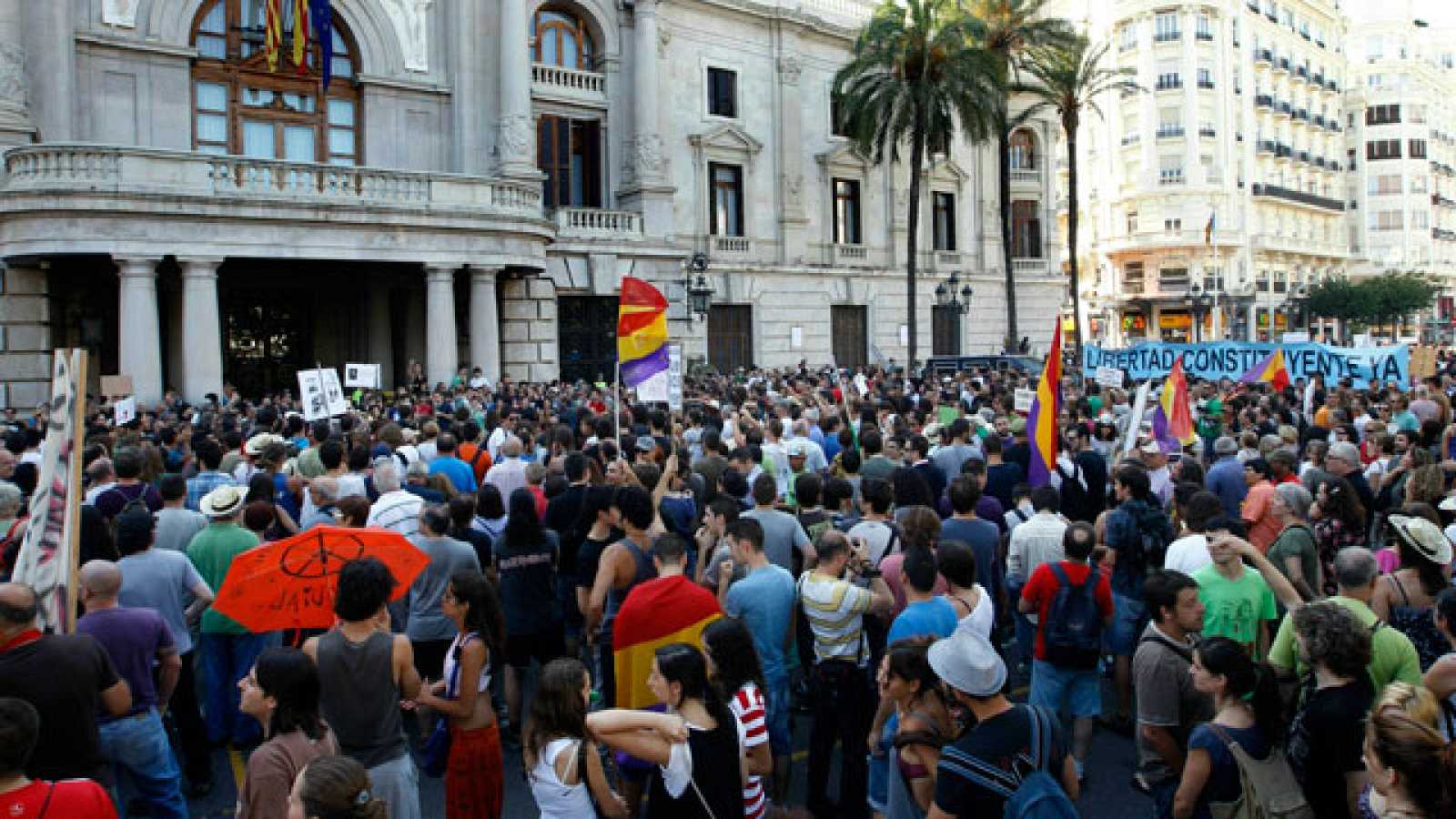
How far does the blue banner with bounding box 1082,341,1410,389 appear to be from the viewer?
1820 centimetres

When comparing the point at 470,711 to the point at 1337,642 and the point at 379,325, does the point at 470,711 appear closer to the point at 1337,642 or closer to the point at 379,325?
the point at 1337,642

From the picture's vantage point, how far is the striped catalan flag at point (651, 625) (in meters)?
5.25

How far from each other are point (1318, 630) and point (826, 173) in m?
33.4

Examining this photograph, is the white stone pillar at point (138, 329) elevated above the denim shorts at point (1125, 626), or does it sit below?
above

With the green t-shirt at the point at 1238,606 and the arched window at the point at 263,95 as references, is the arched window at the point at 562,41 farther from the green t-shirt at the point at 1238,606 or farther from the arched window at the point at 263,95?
the green t-shirt at the point at 1238,606

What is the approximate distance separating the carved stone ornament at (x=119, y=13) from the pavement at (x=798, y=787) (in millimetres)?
21336

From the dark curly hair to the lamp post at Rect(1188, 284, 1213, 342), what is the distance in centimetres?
6395

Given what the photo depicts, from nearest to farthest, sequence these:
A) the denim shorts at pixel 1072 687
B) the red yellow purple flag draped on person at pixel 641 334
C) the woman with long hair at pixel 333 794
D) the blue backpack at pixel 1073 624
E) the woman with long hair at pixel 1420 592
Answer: the woman with long hair at pixel 333 794
the woman with long hair at pixel 1420 592
the blue backpack at pixel 1073 624
the denim shorts at pixel 1072 687
the red yellow purple flag draped on person at pixel 641 334

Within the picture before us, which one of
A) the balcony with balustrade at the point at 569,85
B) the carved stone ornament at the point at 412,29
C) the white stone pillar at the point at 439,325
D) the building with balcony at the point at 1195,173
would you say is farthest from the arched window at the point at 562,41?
the building with balcony at the point at 1195,173

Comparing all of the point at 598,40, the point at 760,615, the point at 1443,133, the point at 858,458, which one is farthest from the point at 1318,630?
the point at 1443,133

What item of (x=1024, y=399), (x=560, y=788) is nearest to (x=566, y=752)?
(x=560, y=788)

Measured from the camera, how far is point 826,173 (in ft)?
118

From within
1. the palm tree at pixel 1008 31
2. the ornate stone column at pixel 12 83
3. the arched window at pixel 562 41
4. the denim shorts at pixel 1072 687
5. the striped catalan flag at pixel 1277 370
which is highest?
the palm tree at pixel 1008 31

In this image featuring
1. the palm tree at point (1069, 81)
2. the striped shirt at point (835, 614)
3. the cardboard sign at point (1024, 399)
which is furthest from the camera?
the palm tree at point (1069, 81)
